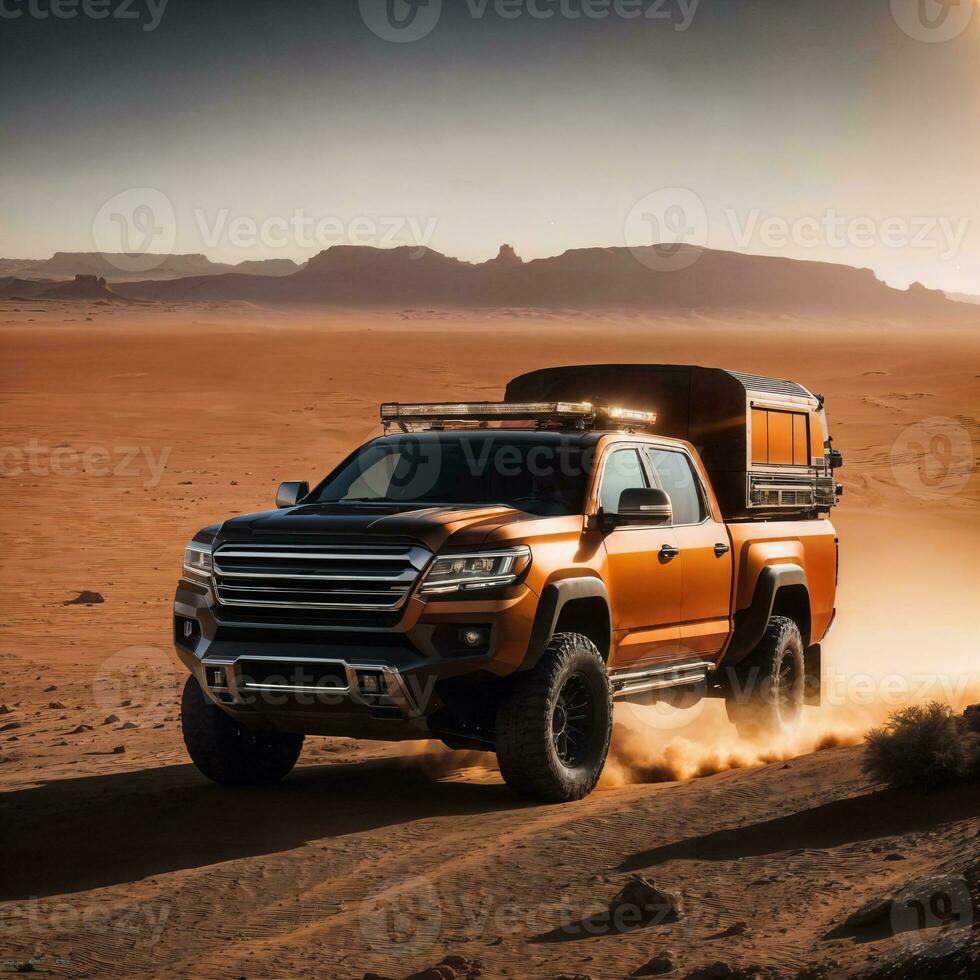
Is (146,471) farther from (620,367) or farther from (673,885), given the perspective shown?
(673,885)

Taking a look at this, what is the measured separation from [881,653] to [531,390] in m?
6.51

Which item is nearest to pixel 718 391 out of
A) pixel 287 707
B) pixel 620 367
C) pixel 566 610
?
pixel 620 367

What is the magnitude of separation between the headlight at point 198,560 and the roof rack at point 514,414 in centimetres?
161

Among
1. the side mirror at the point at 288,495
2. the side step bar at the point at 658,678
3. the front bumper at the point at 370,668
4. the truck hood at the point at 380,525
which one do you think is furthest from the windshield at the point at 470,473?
the side step bar at the point at 658,678

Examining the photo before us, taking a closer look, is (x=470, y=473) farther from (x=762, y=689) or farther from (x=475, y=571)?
(x=762, y=689)

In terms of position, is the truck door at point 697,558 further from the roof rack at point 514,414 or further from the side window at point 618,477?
the roof rack at point 514,414

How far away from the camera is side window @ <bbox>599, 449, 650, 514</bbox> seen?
8.58 meters

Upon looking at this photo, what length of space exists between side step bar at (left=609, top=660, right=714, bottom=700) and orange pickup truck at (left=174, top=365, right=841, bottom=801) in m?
0.02

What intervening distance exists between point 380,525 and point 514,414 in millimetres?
2010

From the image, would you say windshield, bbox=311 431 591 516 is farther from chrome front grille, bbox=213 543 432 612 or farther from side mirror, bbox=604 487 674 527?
chrome front grille, bbox=213 543 432 612

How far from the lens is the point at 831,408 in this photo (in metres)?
54.5

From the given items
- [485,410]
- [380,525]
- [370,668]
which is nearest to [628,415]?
[485,410]

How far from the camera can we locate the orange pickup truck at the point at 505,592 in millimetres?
7305

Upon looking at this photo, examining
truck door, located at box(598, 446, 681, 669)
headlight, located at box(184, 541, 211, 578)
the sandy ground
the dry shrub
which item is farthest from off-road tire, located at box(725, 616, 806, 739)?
headlight, located at box(184, 541, 211, 578)
